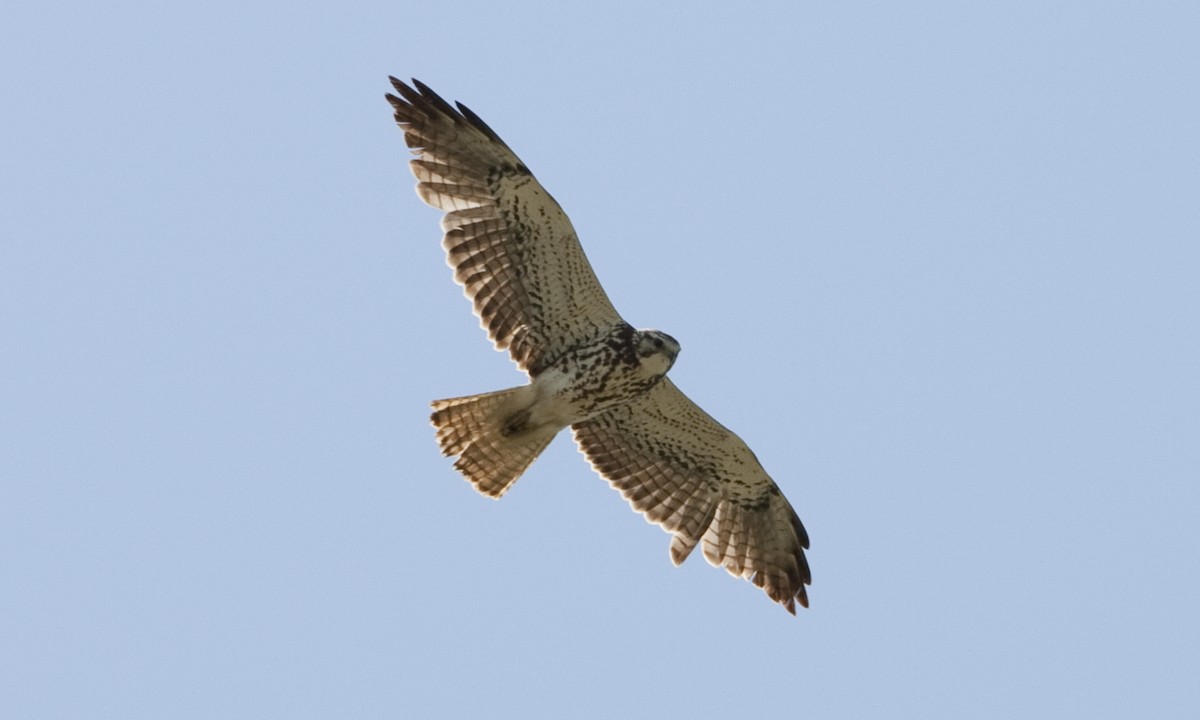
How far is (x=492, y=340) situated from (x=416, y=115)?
1.57 m

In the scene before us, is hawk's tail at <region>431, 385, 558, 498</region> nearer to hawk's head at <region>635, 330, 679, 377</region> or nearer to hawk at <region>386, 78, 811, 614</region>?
hawk at <region>386, 78, 811, 614</region>

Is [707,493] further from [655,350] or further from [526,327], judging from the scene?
[526,327]

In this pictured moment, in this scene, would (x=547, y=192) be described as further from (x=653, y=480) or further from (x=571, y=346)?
(x=653, y=480)

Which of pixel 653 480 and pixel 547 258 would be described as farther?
pixel 653 480

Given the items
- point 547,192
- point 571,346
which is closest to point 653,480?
point 571,346

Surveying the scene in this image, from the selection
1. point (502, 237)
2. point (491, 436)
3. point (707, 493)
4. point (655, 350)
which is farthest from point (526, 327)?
point (707, 493)

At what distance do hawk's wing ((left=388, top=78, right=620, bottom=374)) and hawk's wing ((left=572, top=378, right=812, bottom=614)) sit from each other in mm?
1035

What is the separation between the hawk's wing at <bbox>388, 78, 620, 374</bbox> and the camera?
41.1 feet

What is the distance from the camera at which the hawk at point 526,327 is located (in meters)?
12.6

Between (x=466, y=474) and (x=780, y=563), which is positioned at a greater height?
(x=780, y=563)

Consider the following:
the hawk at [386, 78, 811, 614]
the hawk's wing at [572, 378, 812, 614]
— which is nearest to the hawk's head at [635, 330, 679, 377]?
the hawk at [386, 78, 811, 614]

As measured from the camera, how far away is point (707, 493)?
14016mm

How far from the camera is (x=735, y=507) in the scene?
A: 46.2 ft

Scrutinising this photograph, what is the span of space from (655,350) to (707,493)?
174 centimetres
